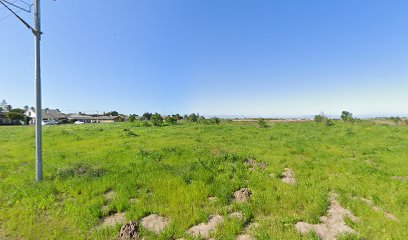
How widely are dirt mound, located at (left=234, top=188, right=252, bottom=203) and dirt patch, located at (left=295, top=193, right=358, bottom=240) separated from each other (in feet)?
5.59

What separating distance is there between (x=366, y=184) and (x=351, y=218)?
2955mm

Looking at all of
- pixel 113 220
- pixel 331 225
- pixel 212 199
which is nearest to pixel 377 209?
pixel 331 225

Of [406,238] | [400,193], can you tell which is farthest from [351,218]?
[400,193]

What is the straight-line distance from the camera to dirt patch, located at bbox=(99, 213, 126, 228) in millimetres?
5767

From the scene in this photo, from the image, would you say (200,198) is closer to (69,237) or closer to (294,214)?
(294,214)

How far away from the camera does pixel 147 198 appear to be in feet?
23.2

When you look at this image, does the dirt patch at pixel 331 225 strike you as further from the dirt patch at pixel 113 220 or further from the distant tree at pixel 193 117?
the distant tree at pixel 193 117

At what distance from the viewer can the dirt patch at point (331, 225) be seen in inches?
202

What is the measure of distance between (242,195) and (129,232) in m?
3.43

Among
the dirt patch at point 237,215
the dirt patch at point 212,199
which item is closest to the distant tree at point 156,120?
the dirt patch at point 212,199

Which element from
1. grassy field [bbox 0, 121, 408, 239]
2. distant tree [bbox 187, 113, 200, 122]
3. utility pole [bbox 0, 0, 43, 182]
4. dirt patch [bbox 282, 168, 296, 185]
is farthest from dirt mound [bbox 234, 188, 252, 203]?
distant tree [bbox 187, 113, 200, 122]

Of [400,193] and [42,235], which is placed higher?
[400,193]

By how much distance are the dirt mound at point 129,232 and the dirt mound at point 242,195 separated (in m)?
3.07

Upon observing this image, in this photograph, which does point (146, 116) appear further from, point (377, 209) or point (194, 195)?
point (377, 209)
